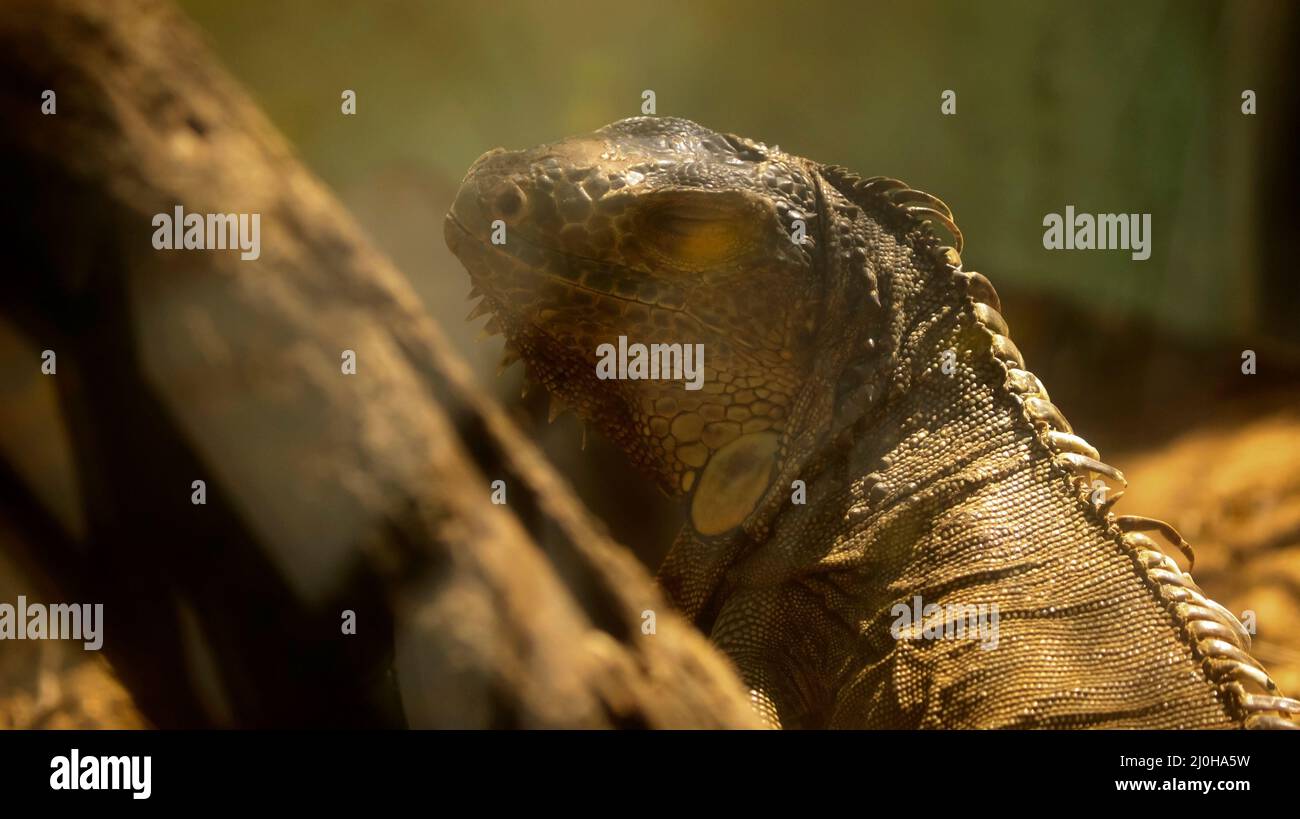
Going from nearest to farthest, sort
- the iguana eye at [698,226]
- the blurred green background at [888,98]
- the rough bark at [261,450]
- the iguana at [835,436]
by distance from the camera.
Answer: the rough bark at [261,450] < the iguana at [835,436] < the iguana eye at [698,226] < the blurred green background at [888,98]

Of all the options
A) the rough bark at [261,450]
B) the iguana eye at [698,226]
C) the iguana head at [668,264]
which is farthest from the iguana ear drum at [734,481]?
the rough bark at [261,450]

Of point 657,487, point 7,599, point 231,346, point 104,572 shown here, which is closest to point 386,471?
point 231,346

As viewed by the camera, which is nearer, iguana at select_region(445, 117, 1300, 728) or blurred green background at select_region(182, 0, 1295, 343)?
iguana at select_region(445, 117, 1300, 728)

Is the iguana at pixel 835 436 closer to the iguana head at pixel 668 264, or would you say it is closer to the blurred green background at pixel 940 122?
the iguana head at pixel 668 264

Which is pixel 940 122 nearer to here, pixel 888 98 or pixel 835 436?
pixel 888 98

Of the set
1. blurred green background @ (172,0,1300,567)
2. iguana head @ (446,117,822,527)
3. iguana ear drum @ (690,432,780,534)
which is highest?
blurred green background @ (172,0,1300,567)

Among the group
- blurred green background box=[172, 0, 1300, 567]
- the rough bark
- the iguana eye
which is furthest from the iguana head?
the rough bark

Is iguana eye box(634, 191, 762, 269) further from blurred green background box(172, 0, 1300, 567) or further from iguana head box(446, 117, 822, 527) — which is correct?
blurred green background box(172, 0, 1300, 567)
